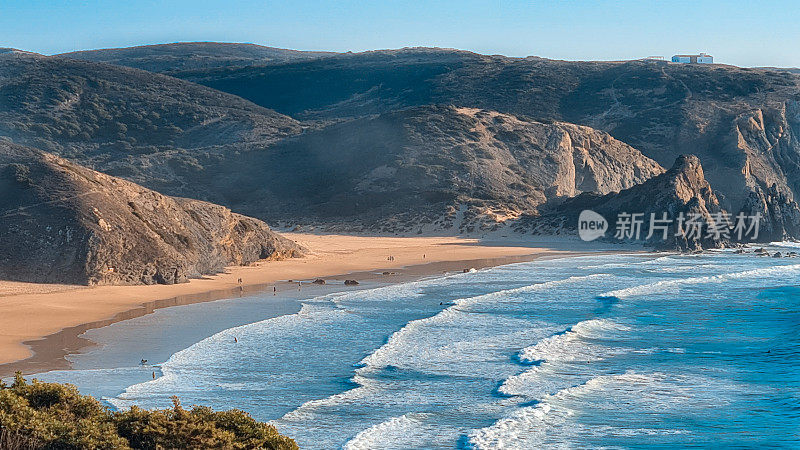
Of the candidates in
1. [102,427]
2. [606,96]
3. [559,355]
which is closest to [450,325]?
[559,355]

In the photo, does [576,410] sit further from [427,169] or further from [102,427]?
[427,169]

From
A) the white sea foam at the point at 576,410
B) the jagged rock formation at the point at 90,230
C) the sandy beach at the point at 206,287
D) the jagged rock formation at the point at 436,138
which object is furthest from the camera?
the jagged rock formation at the point at 436,138

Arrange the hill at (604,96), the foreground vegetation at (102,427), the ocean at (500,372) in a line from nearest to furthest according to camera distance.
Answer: the foreground vegetation at (102,427), the ocean at (500,372), the hill at (604,96)

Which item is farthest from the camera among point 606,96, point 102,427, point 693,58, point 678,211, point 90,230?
point 693,58

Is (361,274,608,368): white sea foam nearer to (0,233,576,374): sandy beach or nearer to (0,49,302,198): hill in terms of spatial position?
(0,233,576,374): sandy beach

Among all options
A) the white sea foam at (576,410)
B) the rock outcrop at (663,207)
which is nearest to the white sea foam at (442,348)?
the white sea foam at (576,410)

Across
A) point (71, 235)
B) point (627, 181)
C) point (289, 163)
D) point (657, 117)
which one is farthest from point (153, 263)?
point (657, 117)

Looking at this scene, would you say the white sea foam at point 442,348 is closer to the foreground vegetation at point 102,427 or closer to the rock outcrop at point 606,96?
the foreground vegetation at point 102,427
